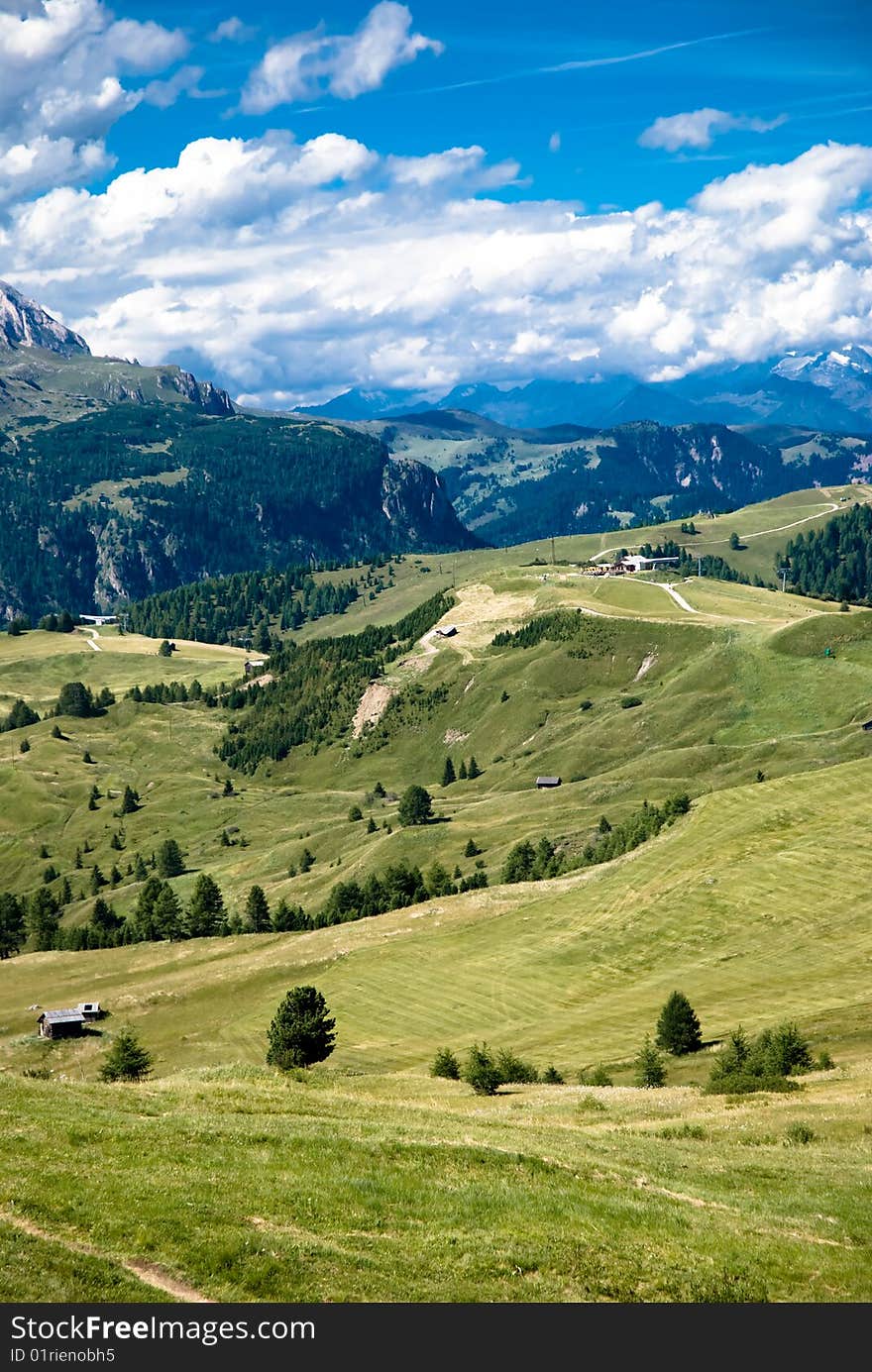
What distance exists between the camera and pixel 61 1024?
134375mm

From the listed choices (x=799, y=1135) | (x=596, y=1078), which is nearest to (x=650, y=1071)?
(x=596, y=1078)

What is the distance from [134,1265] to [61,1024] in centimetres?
11472

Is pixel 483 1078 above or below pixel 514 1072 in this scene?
above

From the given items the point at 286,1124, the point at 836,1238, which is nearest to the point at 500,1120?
the point at 286,1124

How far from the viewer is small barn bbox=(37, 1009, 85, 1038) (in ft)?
438

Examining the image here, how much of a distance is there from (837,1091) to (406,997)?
72328 mm

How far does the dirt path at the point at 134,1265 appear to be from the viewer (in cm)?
2638

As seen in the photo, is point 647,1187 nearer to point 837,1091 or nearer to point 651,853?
point 837,1091

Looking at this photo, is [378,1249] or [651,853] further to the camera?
[651,853]

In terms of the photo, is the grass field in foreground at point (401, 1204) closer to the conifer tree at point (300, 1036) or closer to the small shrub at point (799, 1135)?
the small shrub at point (799, 1135)

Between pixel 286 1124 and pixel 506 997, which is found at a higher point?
pixel 286 1124

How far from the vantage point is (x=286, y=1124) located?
43.5 m

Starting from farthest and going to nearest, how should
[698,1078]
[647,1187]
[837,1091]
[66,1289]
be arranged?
[698,1078] → [837,1091] → [647,1187] → [66,1289]

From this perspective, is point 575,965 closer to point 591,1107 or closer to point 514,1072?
point 514,1072
